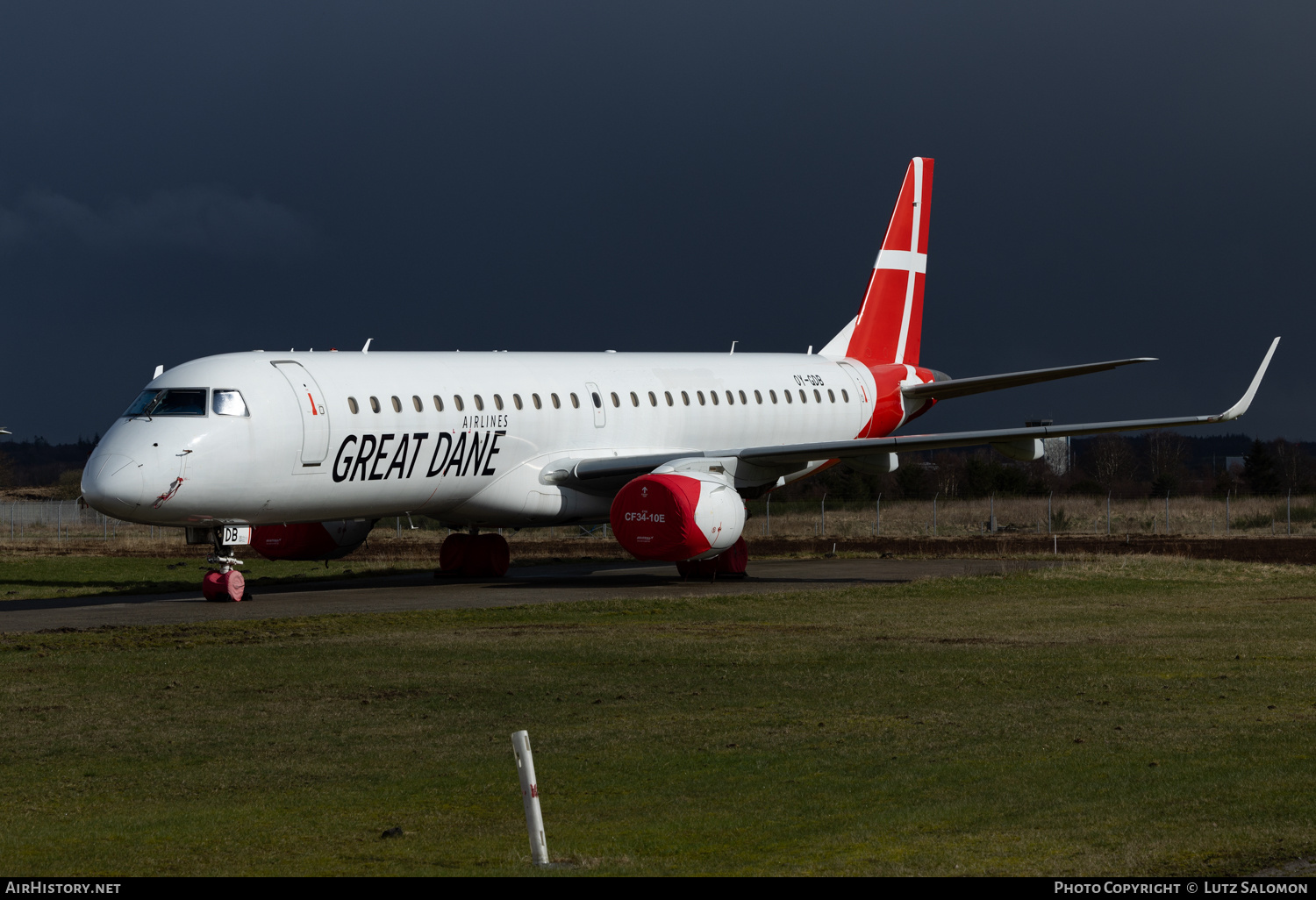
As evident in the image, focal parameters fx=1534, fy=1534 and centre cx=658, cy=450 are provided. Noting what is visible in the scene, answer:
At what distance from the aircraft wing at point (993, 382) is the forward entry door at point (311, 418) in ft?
49.2

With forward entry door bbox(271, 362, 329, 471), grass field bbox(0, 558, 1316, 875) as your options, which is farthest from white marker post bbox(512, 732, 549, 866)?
forward entry door bbox(271, 362, 329, 471)

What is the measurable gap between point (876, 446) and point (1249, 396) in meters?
7.37

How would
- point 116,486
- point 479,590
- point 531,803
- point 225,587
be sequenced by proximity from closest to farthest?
point 531,803, point 116,486, point 225,587, point 479,590

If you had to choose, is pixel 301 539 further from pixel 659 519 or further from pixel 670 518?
pixel 670 518

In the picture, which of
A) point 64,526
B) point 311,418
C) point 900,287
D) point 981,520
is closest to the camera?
point 311,418

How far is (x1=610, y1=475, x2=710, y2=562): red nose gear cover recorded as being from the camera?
2559 cm

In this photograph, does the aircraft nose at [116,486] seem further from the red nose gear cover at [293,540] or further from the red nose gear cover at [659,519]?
the red nose gear cover at [659,519]

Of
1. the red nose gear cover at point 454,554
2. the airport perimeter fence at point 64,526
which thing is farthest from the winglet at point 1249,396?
the airport perimeter fence at point 64,526

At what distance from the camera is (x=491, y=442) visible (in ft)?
87.7

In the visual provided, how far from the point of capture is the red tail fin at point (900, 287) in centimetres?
3731

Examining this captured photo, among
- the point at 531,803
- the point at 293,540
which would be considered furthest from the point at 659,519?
the point at 531,803

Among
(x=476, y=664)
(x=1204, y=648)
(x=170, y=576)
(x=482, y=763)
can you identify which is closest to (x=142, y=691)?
(x=476, y=664)

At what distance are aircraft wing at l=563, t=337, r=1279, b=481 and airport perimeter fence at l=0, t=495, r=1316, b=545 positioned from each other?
17.4m

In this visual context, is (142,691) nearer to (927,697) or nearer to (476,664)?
(476,664)
